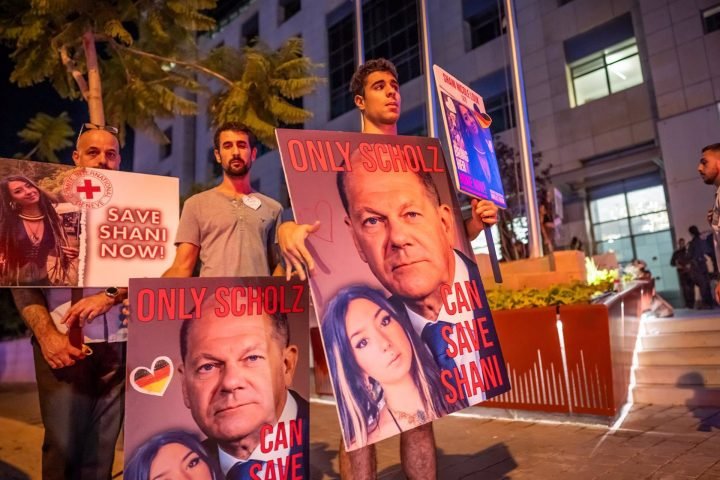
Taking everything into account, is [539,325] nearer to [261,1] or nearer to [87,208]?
[87,208]

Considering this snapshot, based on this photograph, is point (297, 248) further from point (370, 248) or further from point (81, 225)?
point (81, 225)

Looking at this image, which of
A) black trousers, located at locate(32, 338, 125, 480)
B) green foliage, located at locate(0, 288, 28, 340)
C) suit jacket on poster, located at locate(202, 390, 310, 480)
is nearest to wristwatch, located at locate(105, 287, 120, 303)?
black trousers, located at locate(32, 338, 125, 480)

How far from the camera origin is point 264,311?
223cm

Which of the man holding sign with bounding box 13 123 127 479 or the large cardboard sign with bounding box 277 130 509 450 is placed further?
the man holding sign with bounding box 13 123 127 479

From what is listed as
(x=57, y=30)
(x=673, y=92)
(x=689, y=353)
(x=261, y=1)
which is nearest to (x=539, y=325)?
(x=689, y=353)

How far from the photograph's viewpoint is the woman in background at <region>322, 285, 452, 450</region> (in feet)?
5.95

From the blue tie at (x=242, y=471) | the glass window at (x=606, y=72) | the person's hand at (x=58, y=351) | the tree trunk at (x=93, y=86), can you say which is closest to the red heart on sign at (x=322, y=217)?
the blue tie at (x=242, y=471)

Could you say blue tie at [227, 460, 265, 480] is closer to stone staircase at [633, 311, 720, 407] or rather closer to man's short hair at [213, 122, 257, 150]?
man's short hair at [213, 122, 257, 150]

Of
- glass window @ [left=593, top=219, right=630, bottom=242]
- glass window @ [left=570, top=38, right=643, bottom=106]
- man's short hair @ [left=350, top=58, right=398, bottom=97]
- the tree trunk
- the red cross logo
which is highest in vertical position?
glass window @ [left=570, top=38, right=643, bottom=106]

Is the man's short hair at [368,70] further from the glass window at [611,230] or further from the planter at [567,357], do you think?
the glass window at [611,230]

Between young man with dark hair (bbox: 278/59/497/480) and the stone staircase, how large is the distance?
4836mm

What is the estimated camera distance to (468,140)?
2506 mm

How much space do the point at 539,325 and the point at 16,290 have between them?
4.92m

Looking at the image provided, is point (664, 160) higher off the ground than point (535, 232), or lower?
higher
